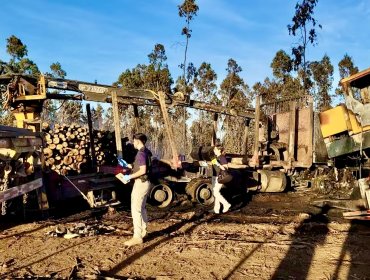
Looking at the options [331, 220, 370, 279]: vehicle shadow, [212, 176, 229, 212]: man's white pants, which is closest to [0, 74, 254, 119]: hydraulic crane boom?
[212, 176, 229, 212]: man's white pants

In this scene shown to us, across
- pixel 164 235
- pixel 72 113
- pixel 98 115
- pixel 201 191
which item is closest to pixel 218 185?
pixel 201 191

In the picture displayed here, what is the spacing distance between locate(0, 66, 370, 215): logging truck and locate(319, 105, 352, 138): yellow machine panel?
0.02 m

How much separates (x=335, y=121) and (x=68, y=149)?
700 cm

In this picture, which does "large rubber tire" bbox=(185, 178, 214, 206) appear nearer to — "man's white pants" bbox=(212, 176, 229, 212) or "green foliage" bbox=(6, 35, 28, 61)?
"man's white pants" bbox=(212, 176, 229, 212)

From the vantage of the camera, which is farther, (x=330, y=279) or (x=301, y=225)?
(x=301, y=225)

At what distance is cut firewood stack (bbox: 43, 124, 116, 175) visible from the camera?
1124 centimetres

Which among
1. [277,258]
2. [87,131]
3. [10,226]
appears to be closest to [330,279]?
[277,258]

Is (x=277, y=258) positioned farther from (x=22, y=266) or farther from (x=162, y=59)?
(x=162, y=59)

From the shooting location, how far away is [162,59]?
3116 cm

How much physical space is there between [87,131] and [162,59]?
20122mm

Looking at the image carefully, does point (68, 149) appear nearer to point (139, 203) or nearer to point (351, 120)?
point (139, 203)

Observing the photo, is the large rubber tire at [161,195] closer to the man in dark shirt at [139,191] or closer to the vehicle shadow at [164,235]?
the vehicle shadow at [164,235]

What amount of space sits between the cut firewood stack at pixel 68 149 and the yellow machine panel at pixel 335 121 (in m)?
6.33

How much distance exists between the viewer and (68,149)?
11555 mm
